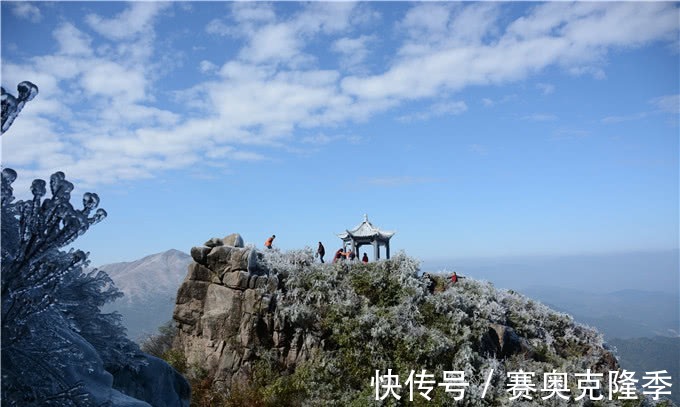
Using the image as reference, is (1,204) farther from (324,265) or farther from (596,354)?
(596,354)

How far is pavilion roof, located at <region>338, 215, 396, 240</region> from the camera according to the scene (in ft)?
68.6

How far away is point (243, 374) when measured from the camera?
1448 cm

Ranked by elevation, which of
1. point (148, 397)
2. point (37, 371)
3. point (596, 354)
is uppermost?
point (37, 371)

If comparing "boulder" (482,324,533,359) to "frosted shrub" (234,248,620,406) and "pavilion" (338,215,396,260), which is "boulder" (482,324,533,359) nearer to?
"frosted shrub" (234,248,620,406)

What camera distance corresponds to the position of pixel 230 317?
49.4ft

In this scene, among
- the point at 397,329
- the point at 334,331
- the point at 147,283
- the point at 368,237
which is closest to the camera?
the point at 397,329

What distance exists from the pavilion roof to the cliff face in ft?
12.7

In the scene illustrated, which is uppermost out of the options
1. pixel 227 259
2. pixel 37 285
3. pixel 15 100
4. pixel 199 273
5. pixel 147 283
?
pixel 15 100

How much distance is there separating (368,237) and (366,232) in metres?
0.31

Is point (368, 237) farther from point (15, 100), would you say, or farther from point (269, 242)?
point (15, 100)

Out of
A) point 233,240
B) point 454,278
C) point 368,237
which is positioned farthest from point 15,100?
point 368,237

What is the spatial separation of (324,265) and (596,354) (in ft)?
33.3

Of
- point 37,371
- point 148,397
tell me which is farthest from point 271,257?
point 37,371

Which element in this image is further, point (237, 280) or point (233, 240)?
point (233, 240)
